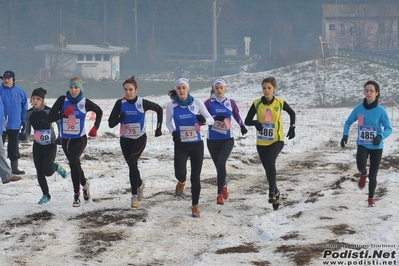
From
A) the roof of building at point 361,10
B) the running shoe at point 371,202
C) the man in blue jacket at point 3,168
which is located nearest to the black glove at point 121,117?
the man in blue jacket at point 3,168

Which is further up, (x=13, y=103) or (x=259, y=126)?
(x=13, y=103)

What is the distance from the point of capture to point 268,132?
11.0 metres

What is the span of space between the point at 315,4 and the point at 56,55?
4250 cm

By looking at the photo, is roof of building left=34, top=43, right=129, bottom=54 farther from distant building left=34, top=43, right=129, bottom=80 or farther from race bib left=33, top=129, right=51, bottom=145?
race bib left=33, top=129, right=51, bottom=145

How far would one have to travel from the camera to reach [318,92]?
58.4 metres

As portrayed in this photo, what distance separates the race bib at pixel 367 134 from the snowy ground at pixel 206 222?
89 cm

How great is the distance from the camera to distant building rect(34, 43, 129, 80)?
81500 mm

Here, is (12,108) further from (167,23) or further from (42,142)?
(167,23)

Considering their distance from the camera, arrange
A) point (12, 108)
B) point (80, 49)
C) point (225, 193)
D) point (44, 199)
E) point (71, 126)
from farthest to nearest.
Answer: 1. point (80, 49)
2. point (12, 108)
3. point (225, 193)
4. point (44, 199)
5. point (71, 126)

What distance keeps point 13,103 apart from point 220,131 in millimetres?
4266

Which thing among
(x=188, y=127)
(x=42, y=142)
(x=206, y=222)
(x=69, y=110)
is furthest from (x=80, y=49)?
(x=206, y=222)

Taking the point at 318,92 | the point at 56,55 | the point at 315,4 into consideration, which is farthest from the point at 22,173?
the point at 315,4

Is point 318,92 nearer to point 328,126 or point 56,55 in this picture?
point 328,126

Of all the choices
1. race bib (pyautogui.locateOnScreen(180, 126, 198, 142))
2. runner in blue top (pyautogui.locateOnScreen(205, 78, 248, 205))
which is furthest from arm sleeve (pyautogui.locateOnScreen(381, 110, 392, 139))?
race bib (pyautogui.locateOnScreen(180, 126, 198, 142))
